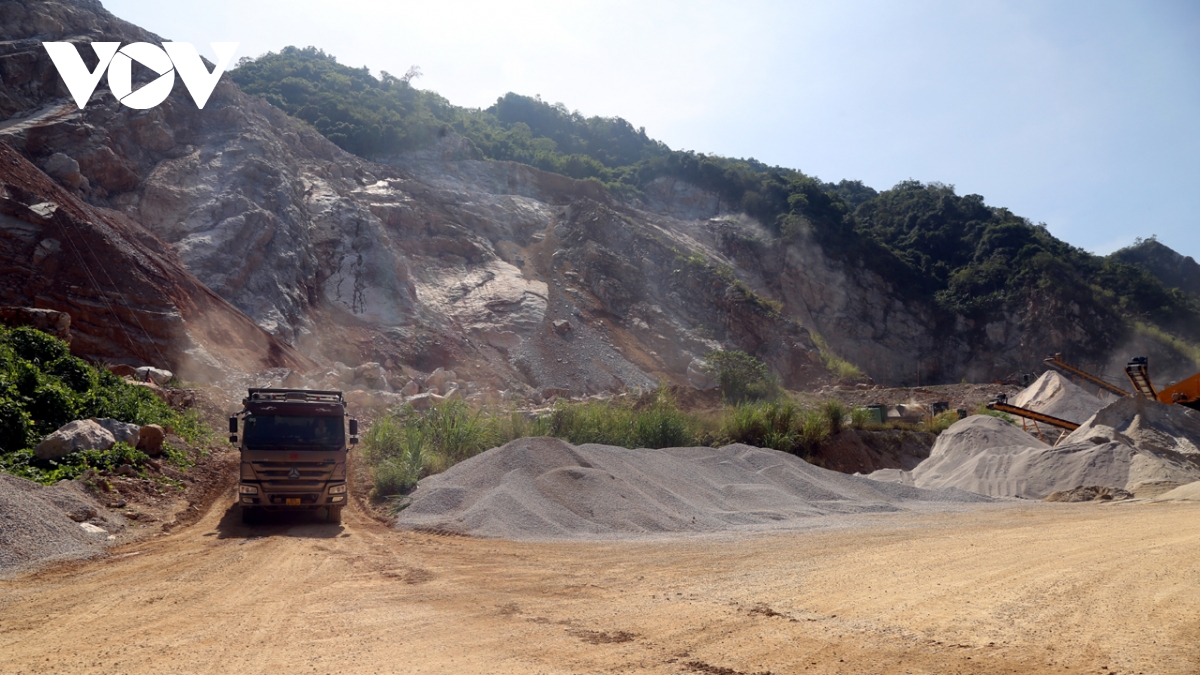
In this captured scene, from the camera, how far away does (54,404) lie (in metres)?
16.2

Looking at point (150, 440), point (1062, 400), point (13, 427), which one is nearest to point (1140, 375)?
point (1062, 400)

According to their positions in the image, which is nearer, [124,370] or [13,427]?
[13,427]

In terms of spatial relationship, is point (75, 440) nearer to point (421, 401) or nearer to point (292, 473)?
point (292, 473)

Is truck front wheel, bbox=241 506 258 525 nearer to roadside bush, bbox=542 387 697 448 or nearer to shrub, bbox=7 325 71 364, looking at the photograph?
shrub, bbox=7 325 71 364

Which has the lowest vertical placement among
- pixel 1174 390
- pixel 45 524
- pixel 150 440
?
pixel 45 524

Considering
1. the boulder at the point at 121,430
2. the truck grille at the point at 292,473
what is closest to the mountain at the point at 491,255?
the boulder at the point at 121,430

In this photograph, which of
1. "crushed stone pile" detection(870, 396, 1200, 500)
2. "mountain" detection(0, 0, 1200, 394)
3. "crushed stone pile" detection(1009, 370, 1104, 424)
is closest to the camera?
"crushed stone pile" detection(870, 396, 1200, 500)

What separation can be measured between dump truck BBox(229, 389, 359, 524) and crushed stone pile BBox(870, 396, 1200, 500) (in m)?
17.6

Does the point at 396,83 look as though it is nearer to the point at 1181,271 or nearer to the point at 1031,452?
the point at 1031,452

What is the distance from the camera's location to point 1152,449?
71.1 feet

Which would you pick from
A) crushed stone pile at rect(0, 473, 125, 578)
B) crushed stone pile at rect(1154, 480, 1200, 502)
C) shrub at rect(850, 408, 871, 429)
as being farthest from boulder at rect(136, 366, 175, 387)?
crushed stone pile at rect(1154, 480, 1200, 502)

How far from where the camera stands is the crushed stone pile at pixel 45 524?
33.1 feet

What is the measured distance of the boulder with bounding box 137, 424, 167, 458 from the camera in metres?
17.0

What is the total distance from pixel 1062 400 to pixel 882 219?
153 ft
